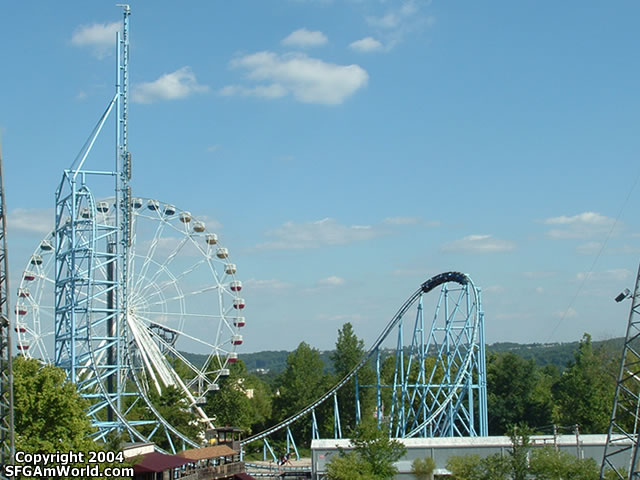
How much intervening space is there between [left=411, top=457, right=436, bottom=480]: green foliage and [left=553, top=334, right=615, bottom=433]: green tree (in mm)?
23677

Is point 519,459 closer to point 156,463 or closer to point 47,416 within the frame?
point 156,463

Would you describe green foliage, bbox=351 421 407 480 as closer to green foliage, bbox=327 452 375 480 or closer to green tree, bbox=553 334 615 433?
green foliage, bbox=327 452 375 480

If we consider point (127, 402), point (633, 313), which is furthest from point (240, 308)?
point (633, 313)

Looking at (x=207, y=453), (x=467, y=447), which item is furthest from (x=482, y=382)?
(x=207, y=453)

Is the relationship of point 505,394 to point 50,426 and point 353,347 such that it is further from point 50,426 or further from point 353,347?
point 50,426

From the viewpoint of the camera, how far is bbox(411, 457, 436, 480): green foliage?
35219mm

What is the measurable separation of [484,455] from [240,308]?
20227 millimetres

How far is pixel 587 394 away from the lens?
56938 millimetres

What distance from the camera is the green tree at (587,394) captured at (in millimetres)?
55406

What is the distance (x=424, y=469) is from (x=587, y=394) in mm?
26051

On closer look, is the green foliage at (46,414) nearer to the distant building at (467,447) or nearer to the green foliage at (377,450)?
the green foliage at (377,450)

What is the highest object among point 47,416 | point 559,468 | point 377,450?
point 47,416

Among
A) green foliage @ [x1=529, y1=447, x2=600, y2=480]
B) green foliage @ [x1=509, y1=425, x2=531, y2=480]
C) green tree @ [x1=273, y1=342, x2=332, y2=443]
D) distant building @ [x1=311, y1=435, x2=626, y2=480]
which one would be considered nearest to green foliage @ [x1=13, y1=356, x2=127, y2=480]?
green foliage @ [x1=509, y1=425, x2=531, y2=480]

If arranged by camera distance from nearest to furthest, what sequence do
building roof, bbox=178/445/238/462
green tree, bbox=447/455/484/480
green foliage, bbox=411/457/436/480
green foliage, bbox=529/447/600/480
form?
green foliage, bbox=529/447/600/480, green tree, bbox=447/455/484/480, building roof, bbox=178/445/238/462, green foliage, bbox=411/457/436/480
